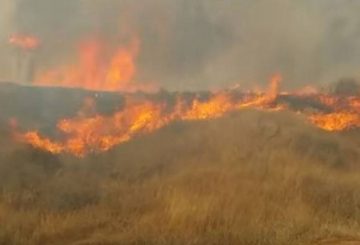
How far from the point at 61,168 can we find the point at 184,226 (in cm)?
675

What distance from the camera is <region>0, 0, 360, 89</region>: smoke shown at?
38.2 metres

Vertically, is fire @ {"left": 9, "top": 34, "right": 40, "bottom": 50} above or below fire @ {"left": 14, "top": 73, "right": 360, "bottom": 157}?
above

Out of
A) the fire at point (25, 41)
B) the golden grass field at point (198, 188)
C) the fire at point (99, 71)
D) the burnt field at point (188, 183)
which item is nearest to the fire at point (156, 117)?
the burnt field at point (188, 183)

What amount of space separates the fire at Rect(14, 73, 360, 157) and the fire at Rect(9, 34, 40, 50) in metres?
13.1

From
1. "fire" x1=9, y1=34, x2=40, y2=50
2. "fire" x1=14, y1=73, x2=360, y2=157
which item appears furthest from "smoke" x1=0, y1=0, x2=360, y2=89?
"fire" x1=14, y1=73, x2=360, y2=157

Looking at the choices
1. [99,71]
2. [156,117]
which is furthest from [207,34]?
[156,117]

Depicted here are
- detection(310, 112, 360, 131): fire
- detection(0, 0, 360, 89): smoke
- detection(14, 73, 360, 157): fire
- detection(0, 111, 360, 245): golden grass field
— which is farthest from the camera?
detection(0, 0, 360, 89): smoke

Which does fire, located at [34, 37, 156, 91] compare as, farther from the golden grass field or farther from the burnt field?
the golden grass field

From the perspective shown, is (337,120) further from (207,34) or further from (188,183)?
(207,34)

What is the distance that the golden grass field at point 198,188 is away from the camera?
1628 cm

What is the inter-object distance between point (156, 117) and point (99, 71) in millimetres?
10726

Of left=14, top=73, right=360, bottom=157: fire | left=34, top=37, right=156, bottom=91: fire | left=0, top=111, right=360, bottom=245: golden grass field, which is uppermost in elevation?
left=34, top=37, right=156, bottom=91: fire

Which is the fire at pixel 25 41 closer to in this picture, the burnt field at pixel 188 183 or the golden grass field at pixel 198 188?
the burnt field at pixel 188 183

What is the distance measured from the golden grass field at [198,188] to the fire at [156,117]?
3.66ft
